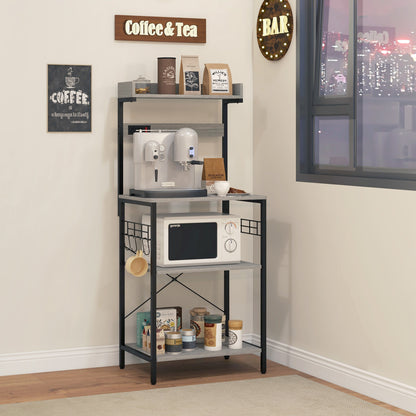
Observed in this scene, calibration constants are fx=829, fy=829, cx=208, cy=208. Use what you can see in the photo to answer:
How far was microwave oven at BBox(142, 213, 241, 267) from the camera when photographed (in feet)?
13.6

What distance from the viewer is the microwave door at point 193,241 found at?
415 cm

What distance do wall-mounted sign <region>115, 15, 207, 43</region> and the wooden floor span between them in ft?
5.82

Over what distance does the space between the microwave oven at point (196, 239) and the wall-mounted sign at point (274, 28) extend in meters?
0.95

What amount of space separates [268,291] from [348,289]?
29.5 inches

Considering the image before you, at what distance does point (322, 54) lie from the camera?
4281 mm

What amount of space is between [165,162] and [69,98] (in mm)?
609

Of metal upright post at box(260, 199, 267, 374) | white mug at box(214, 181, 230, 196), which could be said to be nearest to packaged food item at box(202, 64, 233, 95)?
white mug at box(214, 181, 230, 196)

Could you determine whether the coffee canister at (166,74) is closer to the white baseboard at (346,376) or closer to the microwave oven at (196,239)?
the microwave oven at (196,239)

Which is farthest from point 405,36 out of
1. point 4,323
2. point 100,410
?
point 4,323

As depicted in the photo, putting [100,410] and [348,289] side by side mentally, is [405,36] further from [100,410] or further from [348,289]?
[100,410]

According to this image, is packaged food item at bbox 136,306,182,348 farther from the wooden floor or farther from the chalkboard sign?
the chalkboard sign

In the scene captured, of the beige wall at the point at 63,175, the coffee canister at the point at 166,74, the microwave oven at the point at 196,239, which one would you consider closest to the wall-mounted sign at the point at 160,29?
the beige wall at the point at 63,175

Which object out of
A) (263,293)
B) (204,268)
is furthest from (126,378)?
(263,293)

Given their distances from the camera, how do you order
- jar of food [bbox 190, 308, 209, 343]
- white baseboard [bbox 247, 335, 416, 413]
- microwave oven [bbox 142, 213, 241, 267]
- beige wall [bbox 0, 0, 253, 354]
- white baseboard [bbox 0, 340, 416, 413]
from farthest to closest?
jar of food [bbox 190, 308, 209, 343] < beige wall [bbox 0, 0, 253, 354] < microwave oven [bbox 142, 213, 241, 267] < white baseboard [bbox 0, 340, 416, 413] < white baseboard [bbox 247, 335, 416, 413]
